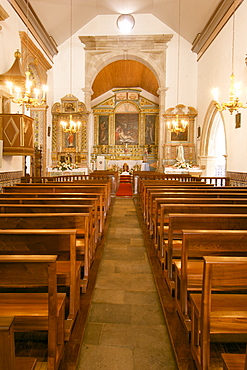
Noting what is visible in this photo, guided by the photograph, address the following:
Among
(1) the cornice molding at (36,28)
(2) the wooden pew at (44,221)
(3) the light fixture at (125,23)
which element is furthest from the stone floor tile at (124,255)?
(3) the light fixture at (125,23)

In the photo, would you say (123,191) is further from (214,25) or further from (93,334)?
(93,334)

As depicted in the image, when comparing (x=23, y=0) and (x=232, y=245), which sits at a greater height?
(x=23, y=0)

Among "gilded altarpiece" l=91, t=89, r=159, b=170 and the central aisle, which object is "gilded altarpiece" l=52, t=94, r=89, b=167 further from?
the central aisle

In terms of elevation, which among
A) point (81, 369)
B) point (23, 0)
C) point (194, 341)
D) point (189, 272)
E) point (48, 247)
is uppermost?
point (23, 0)

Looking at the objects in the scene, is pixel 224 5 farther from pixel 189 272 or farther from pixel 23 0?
pixel 189 272

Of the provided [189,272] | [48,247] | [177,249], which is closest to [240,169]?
[177,249]

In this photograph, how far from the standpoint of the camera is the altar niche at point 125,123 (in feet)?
61.5

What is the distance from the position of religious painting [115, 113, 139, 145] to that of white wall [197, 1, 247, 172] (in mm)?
7036

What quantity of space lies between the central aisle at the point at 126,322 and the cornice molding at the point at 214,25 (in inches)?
331

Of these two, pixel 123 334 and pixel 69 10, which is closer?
pixel 123 334

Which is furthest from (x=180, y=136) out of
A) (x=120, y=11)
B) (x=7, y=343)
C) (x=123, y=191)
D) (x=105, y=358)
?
(x=7, y=343)

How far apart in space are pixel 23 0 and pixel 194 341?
10.3 m

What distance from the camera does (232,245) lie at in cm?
192

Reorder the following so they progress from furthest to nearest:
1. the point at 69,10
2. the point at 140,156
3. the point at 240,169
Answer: the point at 140,156, the point at 69,10, the point at 240,169
